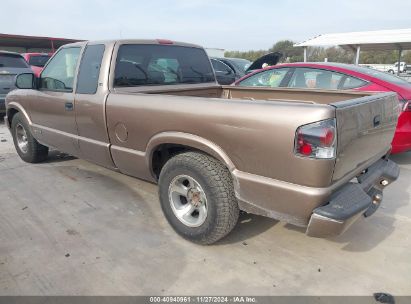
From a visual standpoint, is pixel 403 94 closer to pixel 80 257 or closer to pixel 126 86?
pixel 126 86

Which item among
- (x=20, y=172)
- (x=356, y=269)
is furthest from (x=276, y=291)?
(x=20, y=172)

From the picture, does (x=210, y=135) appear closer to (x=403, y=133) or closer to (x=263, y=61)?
(x=403, y=133)

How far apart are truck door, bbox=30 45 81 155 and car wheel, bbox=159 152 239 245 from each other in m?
1.62

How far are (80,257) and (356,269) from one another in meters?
2.18

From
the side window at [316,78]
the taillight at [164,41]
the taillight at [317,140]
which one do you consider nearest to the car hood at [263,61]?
the side window at [316,78]

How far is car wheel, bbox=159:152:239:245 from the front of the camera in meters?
2.77

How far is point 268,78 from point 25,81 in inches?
143

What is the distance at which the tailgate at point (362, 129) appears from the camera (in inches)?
92.3

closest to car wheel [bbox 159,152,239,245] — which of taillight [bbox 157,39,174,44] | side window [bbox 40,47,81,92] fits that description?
taillight [bbox 157,39,174,44]

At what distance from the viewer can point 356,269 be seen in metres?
2.75

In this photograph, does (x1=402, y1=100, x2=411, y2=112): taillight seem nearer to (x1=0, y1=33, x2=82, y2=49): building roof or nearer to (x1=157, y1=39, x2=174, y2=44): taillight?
(x1=157, y1=39, x2=174, y2=44): taillight

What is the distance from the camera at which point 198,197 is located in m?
3.02

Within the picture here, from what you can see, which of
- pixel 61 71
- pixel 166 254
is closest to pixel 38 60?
pixel 61 71

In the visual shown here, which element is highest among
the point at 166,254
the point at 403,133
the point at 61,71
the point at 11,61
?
the point at 11,61
